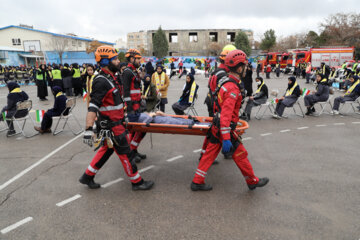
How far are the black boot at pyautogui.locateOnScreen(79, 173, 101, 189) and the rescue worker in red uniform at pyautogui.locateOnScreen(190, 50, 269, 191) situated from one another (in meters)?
1.54

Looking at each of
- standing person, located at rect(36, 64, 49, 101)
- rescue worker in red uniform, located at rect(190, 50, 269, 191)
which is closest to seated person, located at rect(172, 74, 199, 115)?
rescue worker in red uniform, located at rect(190, 50, 269, 191)

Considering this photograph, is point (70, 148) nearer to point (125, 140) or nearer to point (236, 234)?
point (125, 140)

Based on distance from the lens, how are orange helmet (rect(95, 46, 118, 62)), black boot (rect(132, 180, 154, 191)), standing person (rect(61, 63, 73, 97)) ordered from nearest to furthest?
orange helmet (rect(95, 46, 118, 62)) → black boot (rect(132, 180, 154, 191)) → standing person (rect(61, 63, 73, 97))

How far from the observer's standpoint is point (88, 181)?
3934mm

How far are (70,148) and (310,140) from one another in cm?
594

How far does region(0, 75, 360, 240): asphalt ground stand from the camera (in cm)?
300

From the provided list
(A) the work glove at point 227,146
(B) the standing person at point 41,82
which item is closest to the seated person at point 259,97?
(A) the work glove at point 227,146

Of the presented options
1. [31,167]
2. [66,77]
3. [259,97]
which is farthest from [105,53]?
[66,77]

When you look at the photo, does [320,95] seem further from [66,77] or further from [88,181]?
[66,77]

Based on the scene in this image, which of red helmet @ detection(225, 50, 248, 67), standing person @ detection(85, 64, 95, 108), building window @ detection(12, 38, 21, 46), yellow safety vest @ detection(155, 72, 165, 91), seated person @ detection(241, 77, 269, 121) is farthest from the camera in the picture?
building window @ detection(12, 38, 21, 46)

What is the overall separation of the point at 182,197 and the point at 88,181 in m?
1.50

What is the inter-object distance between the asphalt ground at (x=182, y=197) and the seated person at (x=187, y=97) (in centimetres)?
142

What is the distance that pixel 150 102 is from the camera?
23.0 ft

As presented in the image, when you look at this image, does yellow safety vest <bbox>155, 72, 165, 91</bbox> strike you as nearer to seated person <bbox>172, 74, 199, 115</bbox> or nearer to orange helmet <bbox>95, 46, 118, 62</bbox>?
seated person <bbox>172, 74, 199, 115</bbox>
